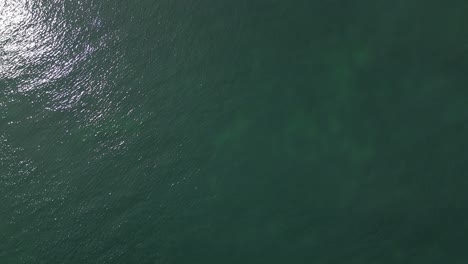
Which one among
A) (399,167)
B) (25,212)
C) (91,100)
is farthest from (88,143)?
(399,167)

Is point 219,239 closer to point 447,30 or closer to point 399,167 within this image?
point 399,167

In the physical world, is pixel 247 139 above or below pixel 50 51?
below

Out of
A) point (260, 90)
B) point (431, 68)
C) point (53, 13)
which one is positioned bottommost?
point (431, 68)

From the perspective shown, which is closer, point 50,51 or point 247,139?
point 247,139

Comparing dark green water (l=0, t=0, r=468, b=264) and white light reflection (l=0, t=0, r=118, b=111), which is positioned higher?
white light reflection (l=0, t=0, r=118, b=111)

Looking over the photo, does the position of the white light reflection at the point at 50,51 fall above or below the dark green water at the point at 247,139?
above

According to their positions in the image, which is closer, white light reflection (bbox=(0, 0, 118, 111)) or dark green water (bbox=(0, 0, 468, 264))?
dark green water (bbox=(0, 0, 468, 264))

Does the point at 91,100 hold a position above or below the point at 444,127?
above

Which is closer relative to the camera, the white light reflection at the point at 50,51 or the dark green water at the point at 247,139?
the dark green water at the point at 247,139
